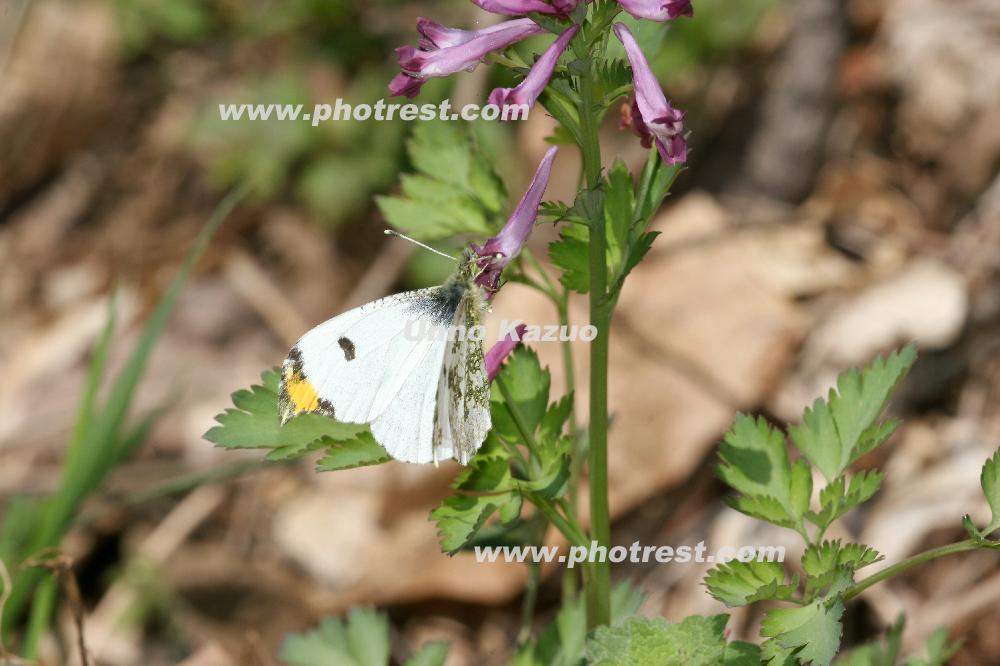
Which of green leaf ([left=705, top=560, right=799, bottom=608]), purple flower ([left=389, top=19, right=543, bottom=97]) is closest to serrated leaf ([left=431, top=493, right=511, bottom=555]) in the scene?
green leaf ([left=705, top=560, right=799, bottom=608])

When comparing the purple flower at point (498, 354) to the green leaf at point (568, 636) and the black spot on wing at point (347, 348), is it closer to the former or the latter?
the black spot on wing at point (347, 348)

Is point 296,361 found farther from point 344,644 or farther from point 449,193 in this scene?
point 344,644

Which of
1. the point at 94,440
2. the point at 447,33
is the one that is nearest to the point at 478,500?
the point at 447,33

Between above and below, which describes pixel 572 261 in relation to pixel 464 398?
above

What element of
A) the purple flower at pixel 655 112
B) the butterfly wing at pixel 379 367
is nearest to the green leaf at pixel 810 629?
the butterfly wing at pixel 379 367

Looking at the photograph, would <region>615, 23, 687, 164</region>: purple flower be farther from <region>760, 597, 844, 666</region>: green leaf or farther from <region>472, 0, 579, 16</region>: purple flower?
<region>760, 597, 844, 666</region>: green leaf

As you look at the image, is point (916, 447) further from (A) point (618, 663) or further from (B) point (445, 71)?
(B) point (445, 71)
